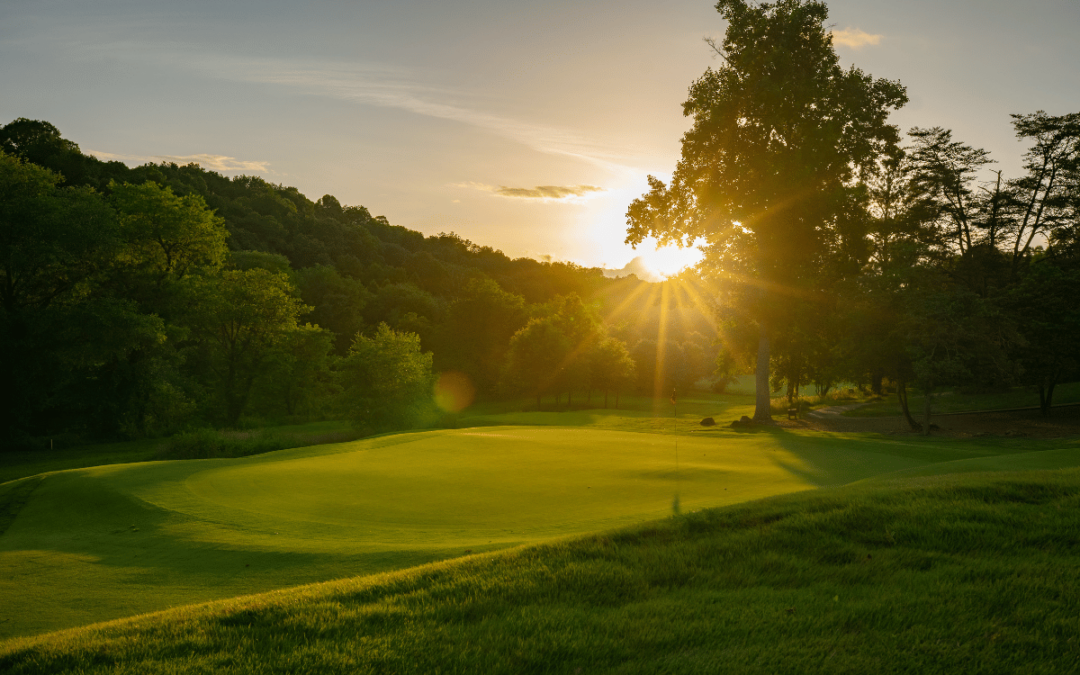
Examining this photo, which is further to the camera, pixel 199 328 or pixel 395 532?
pixel 199 328

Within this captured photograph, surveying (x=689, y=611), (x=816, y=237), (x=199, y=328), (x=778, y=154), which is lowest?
(x=689, y=611)

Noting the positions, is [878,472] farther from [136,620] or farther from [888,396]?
[888,396]

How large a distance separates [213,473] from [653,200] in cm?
2315

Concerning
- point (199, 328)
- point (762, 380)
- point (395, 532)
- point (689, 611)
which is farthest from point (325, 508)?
point (199, 328)

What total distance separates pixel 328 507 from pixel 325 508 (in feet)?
0.20

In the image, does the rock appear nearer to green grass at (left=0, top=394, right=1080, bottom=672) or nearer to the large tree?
the large tree

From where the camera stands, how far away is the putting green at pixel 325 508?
6812mm

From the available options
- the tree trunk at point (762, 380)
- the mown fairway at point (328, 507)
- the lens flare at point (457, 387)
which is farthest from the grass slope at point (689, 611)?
the lens flare at point (457, 387)

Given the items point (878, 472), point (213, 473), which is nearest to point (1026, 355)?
point (878, 472)

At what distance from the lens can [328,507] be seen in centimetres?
996

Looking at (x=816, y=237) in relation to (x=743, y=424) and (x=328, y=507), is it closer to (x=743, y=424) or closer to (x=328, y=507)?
(x=743, y=424)

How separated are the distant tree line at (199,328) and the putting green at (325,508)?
19.7m

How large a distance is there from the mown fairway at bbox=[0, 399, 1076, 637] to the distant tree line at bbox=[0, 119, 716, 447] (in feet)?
64.1

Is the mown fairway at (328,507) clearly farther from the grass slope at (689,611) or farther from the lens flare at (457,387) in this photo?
the lens flare at (457,387)
